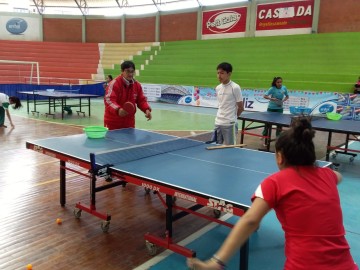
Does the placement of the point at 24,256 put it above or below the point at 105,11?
below

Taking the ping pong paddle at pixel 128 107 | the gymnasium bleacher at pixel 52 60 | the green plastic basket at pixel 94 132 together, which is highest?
the gymnasium bleacher at pixel 52 60

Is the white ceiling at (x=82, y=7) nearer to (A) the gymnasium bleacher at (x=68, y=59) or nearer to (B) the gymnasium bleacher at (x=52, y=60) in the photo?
(A) the gymnasium bleacher at (x=68, y=59)

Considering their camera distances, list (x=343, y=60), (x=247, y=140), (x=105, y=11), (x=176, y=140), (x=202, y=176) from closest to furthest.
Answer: (x=202, y=176)
(x=176, y=140)
(x=247, y=140)
(x=343, y=60)
(x=105, y=11)

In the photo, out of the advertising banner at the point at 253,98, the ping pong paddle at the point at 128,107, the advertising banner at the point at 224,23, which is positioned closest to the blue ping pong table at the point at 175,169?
the ping pong paddle at the point at 128,107

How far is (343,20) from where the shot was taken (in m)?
17.1

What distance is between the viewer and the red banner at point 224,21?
2059cm

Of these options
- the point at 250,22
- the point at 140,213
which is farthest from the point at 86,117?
the point at 250,22

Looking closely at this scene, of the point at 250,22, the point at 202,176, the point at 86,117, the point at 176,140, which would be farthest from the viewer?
the point at 250,22

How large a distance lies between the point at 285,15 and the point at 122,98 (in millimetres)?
16433

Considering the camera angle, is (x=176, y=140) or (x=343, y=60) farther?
(x=343, y=60)

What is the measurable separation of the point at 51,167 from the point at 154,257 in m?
3.44

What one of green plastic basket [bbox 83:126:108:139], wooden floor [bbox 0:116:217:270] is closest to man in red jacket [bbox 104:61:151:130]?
green plastic basket [bbox 83:126:108:139]

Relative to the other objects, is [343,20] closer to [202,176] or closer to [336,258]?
[202,176]

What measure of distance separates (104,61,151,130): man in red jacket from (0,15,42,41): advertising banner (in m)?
23.7
